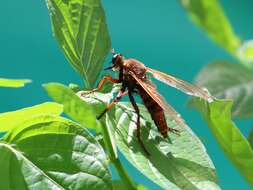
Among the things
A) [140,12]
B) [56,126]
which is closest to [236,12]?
[140,12]

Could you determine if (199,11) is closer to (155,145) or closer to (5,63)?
(5,63)

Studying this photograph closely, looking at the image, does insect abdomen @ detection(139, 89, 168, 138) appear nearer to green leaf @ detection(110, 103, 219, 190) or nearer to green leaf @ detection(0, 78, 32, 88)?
green leaf @ detection(110, 103, 219, 190)

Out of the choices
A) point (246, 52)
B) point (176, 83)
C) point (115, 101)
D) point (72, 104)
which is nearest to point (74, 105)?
point (72, 104)

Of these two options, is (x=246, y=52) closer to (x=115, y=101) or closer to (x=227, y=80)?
Result: (x=227, y=80)

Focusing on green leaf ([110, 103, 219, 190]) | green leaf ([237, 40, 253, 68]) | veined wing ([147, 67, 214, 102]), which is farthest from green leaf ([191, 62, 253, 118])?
green leaf ([110, 103, 219, 190])

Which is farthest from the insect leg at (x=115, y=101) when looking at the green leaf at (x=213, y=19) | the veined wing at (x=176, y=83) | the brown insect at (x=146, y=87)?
the green leaf at (x=213, y=19)

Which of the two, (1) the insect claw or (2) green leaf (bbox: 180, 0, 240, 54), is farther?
(2) green leaf (bbox: 180, 0, 240, 54)
